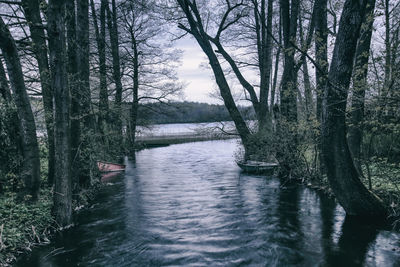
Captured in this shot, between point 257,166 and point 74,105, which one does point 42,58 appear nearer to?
point 74,105

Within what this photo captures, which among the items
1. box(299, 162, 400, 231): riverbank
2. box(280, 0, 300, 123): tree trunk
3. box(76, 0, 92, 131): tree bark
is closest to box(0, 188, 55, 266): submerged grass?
box(76, 0, 92, 131): tree bark

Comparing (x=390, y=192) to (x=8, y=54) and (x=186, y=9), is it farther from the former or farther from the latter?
(x=186, y=9)

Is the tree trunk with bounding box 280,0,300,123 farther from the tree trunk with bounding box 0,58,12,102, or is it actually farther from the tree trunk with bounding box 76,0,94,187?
the tree trunk with bounding box 0,58,12,102

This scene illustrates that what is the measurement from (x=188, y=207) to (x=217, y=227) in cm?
209

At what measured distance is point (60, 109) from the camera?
679cm

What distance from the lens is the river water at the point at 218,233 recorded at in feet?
20.0

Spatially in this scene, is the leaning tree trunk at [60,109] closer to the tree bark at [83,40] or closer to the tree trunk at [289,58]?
the tree bark at [83,40]

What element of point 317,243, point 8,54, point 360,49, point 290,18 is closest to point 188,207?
point 317,243

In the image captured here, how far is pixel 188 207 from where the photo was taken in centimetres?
988

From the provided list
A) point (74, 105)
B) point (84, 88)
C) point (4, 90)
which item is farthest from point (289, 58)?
point (4, 90)

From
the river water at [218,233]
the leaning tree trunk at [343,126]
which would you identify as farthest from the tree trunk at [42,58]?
the leaning tree trunk at [343,126]

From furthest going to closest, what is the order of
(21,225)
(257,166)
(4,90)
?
(257,166)
(4,90)
(21,225)

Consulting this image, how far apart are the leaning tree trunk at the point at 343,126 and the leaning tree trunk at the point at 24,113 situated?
7.49 meters

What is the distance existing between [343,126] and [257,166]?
815 cm
